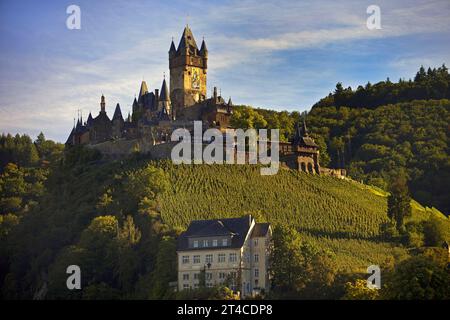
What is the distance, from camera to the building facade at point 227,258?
73.8 metres

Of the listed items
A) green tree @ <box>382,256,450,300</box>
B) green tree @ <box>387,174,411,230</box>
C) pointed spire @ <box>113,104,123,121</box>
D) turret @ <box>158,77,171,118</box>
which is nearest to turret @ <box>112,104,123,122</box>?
pointed spire @ <box>113,104,123,121</box>

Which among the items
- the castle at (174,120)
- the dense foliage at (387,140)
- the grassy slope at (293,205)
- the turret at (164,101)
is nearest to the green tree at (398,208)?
the grassy slope at (293,205)

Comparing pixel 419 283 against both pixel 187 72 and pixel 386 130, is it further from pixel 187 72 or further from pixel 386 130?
pixel 386 130

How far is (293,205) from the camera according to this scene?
9569 cm

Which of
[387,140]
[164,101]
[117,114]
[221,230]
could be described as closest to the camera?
[221,230]

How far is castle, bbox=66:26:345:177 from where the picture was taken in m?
105

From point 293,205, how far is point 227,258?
2213 centimetres

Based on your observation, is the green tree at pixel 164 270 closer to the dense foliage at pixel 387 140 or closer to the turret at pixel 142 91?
the dense foliage at pixel 387 140

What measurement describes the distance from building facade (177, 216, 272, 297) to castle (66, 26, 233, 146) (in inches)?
1281

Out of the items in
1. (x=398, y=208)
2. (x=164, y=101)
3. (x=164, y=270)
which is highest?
(x=164, y=101)

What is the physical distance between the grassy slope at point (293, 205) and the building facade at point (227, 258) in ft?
31.3

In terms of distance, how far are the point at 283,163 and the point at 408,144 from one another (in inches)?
1314

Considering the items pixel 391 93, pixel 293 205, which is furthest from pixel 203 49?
pixel 391 93

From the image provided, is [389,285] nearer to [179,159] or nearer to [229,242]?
[229,242]
